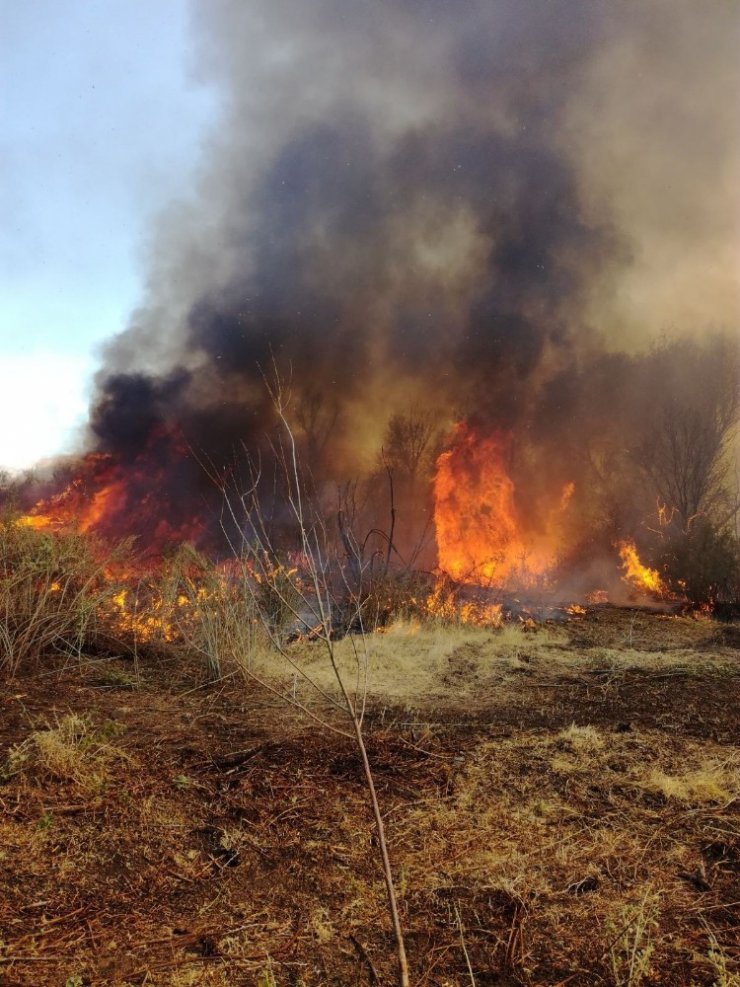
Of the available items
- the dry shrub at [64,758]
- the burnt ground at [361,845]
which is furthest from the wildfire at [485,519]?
the dry shrub at [64,758]

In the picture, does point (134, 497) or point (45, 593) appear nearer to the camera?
point (45, 593)

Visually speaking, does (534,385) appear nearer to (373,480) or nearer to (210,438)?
(373,480)

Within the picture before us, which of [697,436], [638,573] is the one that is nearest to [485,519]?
[638,573]

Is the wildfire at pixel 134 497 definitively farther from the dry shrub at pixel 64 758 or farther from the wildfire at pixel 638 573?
the dry shrub at pixel 64 758

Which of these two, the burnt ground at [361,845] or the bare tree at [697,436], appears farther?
the bare tree at [697,436]

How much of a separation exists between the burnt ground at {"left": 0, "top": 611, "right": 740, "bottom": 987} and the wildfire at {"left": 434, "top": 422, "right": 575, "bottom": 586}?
41.3ft

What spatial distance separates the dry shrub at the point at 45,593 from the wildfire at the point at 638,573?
14471mm

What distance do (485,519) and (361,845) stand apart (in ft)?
55.7

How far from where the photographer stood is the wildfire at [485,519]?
62.6 feet

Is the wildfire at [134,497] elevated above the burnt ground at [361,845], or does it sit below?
above

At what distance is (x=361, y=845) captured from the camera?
3219mm

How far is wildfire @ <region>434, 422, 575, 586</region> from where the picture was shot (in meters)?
19.1

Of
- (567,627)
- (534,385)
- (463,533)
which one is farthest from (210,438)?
(567,627)

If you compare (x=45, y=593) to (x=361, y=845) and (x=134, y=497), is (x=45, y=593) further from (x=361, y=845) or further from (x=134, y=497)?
(x=134, y=497)
